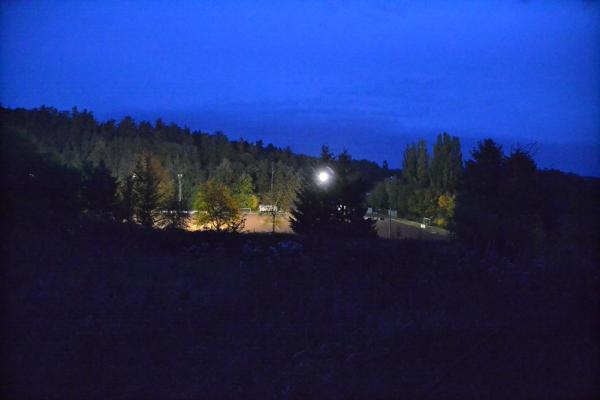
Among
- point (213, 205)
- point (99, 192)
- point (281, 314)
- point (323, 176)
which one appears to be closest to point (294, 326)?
point (281, 314)

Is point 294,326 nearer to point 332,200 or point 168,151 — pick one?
point 332,200

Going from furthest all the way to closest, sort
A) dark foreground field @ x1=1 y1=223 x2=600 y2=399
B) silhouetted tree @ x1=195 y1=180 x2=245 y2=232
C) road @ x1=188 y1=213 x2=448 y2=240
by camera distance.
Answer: road @ x1=188 y1=213 x2=448 y2=240 < silhouetted tree @ x1=195 y1=180 x2=245 y2=232 < dark foreground field @ x1=1 y1=223 x2=600 y2=399

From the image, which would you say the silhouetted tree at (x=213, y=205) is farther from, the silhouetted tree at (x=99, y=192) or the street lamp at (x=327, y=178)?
the silhouetted tree at (x=99, y=192)

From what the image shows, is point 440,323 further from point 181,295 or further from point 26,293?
point 26,293

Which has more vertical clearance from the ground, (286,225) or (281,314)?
(286,225)

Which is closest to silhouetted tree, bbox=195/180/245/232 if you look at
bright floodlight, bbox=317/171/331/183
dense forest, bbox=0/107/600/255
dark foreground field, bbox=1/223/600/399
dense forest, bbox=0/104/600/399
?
dense forest, bbox=0/107/600/255

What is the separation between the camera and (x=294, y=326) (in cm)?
580

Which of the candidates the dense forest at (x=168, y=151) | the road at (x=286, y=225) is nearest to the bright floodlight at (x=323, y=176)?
the road at (x=286, y=225)

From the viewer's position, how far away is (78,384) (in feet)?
15.3

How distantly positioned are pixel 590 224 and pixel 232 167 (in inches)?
1638

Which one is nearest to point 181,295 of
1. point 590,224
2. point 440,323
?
point 440,323

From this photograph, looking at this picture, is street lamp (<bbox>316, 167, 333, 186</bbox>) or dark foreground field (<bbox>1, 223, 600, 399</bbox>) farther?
street lamp (<bbox>316, 167, 333, 186</bbox>)

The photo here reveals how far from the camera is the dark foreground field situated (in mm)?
4742

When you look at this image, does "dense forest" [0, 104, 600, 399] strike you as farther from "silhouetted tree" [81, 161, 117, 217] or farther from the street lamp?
the street lamp
